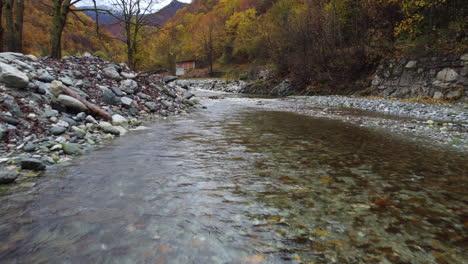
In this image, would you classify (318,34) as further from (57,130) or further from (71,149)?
(71,149)

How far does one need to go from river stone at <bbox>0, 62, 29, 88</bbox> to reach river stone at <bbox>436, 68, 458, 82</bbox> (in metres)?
18.1

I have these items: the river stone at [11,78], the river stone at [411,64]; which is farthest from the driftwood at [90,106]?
the river stone at [411,64]

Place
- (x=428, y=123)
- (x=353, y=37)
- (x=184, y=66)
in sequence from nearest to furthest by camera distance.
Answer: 1. (x=428, y=123)
2. (x=353, y=37)
3. (x=184, y=66)

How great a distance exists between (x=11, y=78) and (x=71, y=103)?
1193 mm

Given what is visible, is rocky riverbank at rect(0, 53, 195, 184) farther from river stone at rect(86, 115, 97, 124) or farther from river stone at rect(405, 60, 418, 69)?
→ river stone at rect(405, 60, 418, 69)

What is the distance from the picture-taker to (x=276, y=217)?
2514 millimetres

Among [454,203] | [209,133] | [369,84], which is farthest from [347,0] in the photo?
[454,203]

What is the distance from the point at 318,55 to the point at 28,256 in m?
24.4

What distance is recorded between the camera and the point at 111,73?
953 centimetres

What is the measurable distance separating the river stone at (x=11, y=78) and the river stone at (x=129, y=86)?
3.73m

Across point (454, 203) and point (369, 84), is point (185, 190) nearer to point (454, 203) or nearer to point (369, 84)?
point (454, 203)

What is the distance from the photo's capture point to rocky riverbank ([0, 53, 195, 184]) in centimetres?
402

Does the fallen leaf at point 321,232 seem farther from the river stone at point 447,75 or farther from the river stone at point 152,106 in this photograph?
the river stone at point 447,75

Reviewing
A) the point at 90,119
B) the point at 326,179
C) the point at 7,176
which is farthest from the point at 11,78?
the point at 326,179
